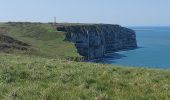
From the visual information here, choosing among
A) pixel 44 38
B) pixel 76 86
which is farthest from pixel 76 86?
pixel 44 38

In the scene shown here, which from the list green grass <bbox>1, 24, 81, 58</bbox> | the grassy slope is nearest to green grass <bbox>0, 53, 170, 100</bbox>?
the grassy slope

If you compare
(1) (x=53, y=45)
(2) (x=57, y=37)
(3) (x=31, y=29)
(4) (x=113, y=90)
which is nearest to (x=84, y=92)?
(4) (x=113, y=90)

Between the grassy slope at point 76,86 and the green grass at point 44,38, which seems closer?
the grassy slope at point 76,86

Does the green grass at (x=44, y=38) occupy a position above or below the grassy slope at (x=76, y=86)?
below

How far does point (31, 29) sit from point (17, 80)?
15580cm

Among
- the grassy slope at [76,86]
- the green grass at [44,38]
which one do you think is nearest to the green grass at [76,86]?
the grassy slope at [76,86]

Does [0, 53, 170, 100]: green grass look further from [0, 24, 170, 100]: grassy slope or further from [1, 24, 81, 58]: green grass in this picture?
[1, 24, 81, 58]: green grass

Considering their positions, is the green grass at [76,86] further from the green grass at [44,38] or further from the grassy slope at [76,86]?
the green grass at [44,38]

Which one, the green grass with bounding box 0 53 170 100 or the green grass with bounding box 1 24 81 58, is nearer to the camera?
the green grass with bounding box 0 53 170 100

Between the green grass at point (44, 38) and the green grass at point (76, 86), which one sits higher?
the green grass at point (76, 86)

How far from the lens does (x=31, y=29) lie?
16988 cm

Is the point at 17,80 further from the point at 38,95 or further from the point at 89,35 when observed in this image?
the point at 89,35

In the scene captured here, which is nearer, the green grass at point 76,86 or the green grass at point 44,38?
the green grass at point 76,86

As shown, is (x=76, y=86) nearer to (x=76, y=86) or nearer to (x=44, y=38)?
(x=76, y=86)
